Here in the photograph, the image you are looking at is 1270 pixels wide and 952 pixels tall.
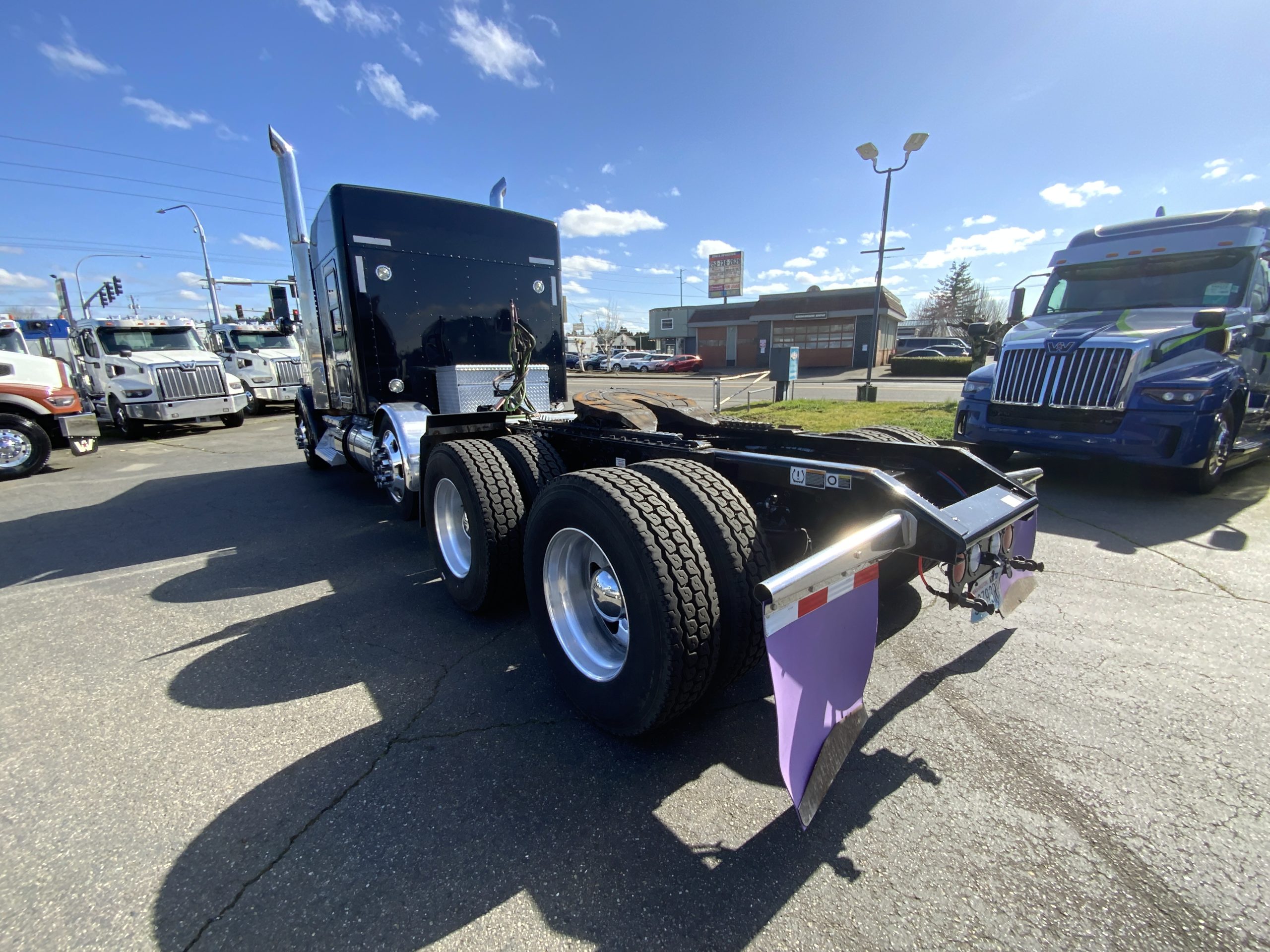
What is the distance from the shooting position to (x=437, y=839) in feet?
6.11

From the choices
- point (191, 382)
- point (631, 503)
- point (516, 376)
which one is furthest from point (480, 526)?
point (191, 382)

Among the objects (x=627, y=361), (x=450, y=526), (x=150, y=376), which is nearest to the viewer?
(x=450, y=526)

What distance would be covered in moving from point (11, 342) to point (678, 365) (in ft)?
118

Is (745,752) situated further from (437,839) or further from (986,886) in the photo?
(437,839)

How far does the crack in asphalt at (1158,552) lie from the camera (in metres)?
3.48

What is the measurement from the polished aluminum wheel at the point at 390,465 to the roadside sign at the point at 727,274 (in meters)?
55.0

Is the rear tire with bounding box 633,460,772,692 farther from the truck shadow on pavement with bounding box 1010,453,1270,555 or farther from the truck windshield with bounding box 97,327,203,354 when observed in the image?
the truck windshield with bounding box 97,327,203,354

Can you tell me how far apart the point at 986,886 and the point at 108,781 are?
3.19m

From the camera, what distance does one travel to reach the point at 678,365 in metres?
42.5

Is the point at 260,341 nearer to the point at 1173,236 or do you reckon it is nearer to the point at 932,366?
the point at 1173,236

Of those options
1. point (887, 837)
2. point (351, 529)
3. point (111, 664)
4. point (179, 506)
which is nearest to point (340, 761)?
point (111, 664)

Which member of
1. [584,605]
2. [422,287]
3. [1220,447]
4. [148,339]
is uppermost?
[422,287]

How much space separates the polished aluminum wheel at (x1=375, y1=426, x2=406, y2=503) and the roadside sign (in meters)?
55.0

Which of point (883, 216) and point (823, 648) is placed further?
point (883, 216)
